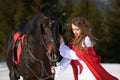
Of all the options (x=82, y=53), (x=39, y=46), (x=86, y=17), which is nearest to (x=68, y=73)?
(x=39, y=46)

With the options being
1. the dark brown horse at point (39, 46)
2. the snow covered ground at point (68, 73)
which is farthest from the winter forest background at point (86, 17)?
the dark brown horse at point (39, 46)

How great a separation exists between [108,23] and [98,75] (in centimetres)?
1691

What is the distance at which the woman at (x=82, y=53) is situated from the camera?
4648mm

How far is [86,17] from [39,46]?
1577cm

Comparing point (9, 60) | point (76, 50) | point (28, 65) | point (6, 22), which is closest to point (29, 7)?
point (6, 22)

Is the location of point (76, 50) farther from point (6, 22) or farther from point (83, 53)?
point (6, 22)

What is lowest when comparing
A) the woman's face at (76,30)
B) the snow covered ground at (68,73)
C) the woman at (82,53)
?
the snow covered ground at (68,73)

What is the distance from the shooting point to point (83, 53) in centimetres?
466

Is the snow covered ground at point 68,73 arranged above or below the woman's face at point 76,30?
below

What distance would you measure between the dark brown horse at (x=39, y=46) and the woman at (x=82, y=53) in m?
0.23

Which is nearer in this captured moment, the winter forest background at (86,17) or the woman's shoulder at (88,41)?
the woman's shoulder at (88,41)

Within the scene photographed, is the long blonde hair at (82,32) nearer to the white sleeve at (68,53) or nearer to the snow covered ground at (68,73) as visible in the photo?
the white sleeve at (68,53)

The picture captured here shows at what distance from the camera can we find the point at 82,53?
4656mm

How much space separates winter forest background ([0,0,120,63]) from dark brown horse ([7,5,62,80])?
13.4m
